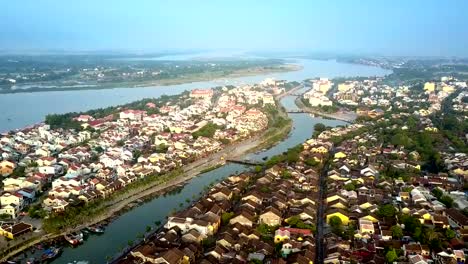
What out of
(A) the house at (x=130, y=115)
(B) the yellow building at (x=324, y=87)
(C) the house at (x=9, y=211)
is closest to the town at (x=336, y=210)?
(C) the house at (x=9, y=211)

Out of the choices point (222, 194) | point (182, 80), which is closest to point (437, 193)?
point (222, 194)

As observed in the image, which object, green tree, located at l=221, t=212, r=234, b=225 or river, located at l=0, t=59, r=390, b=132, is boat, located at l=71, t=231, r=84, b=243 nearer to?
green tree, located at l=221, t=212, r=234, b=225

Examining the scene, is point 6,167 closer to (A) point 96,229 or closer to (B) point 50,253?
(A) point 96,229

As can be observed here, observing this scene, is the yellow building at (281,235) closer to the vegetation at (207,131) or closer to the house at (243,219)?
the house at (243,219)

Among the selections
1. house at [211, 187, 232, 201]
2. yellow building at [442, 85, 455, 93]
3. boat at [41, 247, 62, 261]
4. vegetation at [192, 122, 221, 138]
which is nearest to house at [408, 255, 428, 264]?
house at [211, 187, 232, 201]

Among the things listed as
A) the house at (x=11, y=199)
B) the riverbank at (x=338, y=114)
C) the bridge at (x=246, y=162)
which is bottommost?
the riverbank at (x=338, y=114)

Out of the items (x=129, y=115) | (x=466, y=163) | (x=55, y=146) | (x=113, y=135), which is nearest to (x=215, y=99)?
(x=129, y=115)

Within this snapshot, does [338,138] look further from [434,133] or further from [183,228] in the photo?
[183,228]
